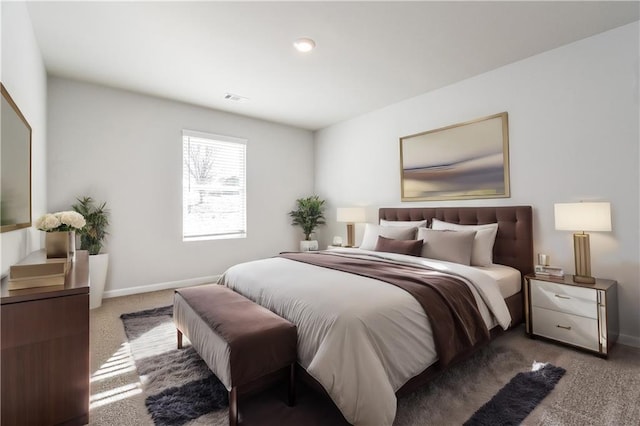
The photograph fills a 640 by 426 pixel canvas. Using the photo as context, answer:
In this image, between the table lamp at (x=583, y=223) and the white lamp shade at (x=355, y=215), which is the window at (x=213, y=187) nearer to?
the white lamp shade at (x=355, y=215)

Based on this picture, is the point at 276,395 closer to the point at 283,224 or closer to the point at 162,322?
the point at 162,322

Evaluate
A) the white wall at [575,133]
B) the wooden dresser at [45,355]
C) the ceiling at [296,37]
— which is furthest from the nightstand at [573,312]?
the wooden dresser at [45,355]

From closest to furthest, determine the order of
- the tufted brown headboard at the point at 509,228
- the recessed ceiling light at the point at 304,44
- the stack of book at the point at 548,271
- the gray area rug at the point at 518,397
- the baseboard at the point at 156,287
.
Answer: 1. the gray area rug at the point at 518,397
2. the stack of book at the point at 548,271
3. the recessed ceiling light at the point at 304,44
4. the tufted brown headboard at the point at 509,228
5. the baseboard at the point at 156,287

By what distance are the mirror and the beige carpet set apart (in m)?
1.15

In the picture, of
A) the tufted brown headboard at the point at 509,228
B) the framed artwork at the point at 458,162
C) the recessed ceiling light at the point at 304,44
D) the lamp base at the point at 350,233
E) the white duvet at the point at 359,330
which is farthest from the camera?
the lamp base at the point at 350,233

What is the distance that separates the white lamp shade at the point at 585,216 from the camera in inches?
92.7

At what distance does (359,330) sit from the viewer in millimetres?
1533

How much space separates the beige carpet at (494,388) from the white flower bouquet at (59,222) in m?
1.03

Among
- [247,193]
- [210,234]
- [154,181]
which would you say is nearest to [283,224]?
[247,193]

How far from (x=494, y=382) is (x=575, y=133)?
2.35 m

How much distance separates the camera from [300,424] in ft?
5.18

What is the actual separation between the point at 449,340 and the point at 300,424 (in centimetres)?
99

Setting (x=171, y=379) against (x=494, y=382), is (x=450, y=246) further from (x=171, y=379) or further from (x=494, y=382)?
(x=171, y=379)

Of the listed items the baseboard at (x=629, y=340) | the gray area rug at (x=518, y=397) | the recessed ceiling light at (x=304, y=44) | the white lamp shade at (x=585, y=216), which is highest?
the recessed ceiling light at (x=304, y=44)
